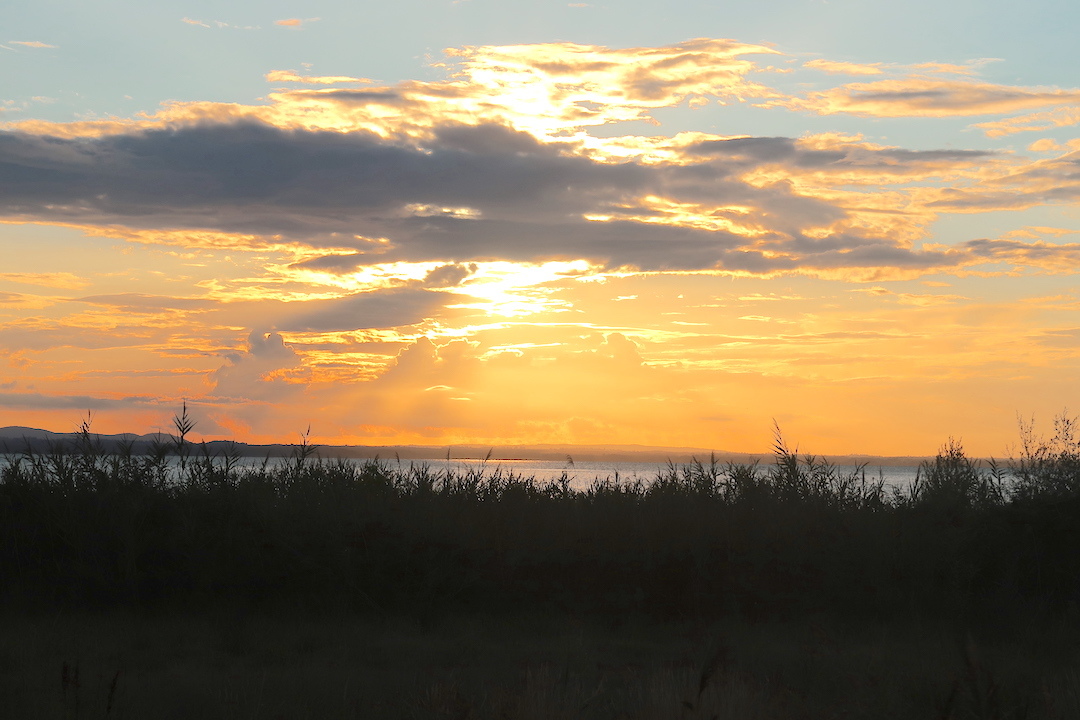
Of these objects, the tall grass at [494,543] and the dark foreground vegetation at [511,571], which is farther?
the tall grass at [494,543]

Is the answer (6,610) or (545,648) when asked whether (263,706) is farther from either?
(6,610)

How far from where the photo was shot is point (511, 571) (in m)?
15.0

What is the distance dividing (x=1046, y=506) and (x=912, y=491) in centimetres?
222

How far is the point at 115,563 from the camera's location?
565 inches

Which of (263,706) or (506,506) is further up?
(506,506)

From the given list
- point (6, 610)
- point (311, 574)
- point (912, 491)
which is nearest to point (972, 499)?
point (912, 491)

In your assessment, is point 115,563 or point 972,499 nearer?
point 115,563

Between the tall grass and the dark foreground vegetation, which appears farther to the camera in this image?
the tall grass

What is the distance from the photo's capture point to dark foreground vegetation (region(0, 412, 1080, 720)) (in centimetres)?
1175

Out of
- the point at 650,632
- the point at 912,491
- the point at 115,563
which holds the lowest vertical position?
the point at 650,632

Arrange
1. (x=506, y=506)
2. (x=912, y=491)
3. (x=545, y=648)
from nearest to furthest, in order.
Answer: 1. (x=545, y=648)
2. (x=506, y=506)
3. (x=912, y=491)

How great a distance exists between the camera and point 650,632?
14141 mm

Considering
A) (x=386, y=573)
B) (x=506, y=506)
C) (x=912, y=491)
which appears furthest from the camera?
(x=912, y=491)

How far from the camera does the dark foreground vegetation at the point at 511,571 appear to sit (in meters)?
11.7
